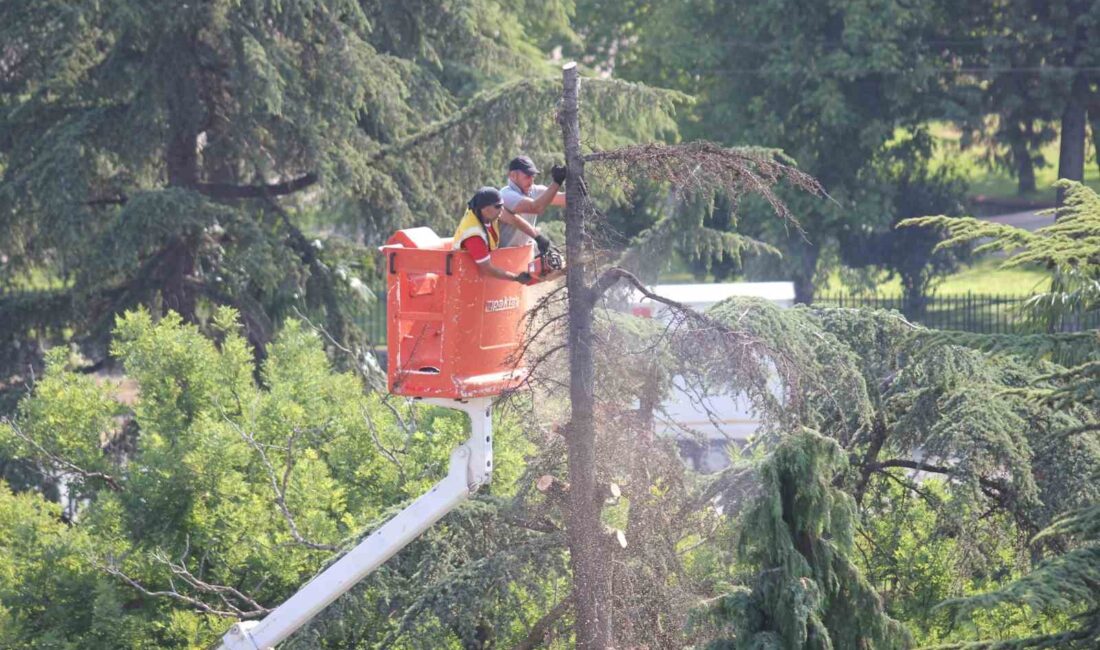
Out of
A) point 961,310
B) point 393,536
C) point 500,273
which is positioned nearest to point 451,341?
point 500,273

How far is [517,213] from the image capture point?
26.0 ft

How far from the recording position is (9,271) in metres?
17.3

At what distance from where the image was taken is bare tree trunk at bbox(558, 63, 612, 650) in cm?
757

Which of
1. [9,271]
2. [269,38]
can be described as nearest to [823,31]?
[269,38]

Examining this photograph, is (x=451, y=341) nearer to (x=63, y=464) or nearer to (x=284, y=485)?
(x=284, y=485)

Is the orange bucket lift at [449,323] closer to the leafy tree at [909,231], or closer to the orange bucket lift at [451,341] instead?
the orange bucket lift at [451,341]

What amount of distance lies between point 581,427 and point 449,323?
3.18ft

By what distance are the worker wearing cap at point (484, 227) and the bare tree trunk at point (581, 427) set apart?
30cm

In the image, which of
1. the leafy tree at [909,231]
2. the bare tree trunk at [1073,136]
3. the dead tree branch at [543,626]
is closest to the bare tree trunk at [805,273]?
the leafy tree at [909,231]

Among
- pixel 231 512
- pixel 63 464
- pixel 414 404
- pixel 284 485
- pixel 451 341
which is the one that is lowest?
pixel 231 512

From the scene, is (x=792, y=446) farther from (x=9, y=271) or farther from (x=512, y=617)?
(x=9, y=271)

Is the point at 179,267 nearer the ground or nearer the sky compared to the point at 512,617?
nearer the sky

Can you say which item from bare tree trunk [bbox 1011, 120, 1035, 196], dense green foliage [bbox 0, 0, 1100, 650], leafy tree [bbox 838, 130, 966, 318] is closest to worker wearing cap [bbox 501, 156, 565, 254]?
dense green foliage [bbox 0, 0, 1100, 650]

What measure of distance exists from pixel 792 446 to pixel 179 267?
10.6 meters
